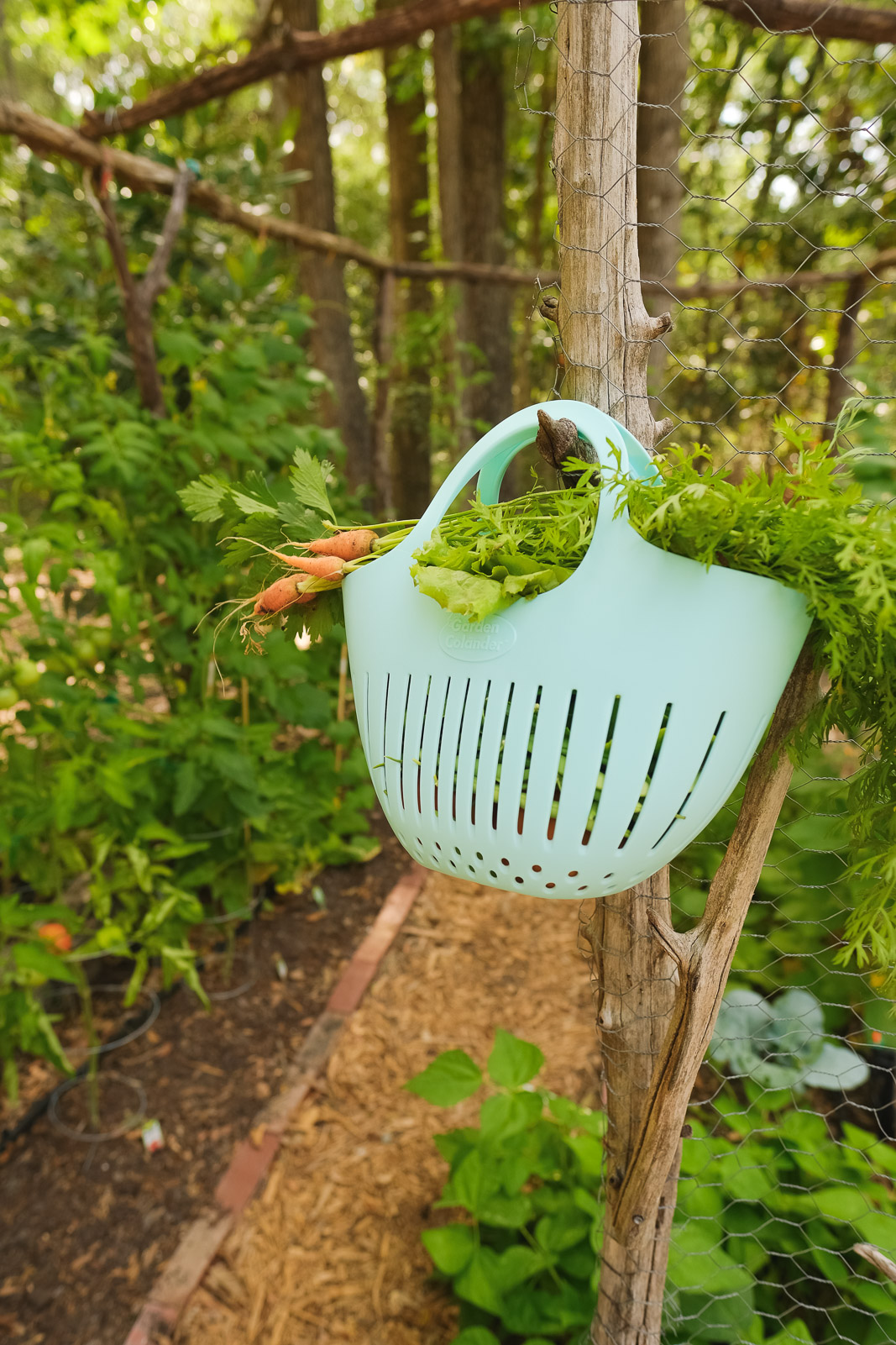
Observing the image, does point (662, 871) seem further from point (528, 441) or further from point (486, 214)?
point (486, 214)

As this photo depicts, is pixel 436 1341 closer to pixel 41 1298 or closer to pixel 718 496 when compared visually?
pixel 41 1298

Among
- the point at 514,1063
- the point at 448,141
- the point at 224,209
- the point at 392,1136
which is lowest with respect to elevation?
the point at 392,1136

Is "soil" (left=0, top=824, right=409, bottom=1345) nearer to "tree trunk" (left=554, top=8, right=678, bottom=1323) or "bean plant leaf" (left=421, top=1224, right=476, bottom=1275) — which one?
"bean plant leaf" (left=421, top=1224, right=476, bottom=1275)

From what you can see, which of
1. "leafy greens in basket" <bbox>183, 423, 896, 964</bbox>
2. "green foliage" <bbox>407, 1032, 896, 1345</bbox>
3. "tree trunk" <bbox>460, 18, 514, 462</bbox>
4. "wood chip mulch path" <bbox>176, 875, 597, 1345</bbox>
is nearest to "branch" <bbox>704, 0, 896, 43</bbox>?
"leafy greens in basket" <bbox>183, 423, 896, 964</bbox>

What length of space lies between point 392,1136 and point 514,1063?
2.65ft

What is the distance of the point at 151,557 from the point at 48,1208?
1612 mm

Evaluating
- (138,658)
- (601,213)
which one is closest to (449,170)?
(138,658)

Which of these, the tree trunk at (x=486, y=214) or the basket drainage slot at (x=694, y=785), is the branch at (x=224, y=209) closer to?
the basket drainage slot at (x=694, y=785)

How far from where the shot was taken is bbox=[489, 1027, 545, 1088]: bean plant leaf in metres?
1.36

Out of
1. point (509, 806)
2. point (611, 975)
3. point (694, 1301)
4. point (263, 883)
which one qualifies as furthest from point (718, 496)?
point (263, 883)

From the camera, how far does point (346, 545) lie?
2.32ft

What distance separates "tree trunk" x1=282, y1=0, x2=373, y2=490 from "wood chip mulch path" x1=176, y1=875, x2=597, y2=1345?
205cm

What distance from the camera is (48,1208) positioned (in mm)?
1746

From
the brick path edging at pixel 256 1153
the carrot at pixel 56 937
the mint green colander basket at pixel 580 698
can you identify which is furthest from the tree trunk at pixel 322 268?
the mint green colander basket at pixel 580 698
